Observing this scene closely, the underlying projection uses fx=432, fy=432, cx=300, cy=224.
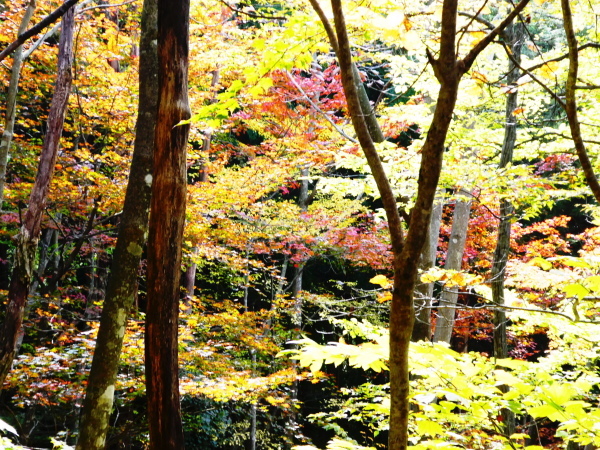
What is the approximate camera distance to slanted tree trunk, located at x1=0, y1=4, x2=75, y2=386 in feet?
14.9

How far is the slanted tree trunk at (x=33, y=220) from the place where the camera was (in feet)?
14.9

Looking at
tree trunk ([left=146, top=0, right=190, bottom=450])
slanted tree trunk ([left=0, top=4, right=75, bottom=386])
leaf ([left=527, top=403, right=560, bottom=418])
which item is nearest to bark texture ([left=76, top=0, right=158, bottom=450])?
tree trunk ([left=146, top=0, right=190, bottom=450])

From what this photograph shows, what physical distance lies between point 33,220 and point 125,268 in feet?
7.77

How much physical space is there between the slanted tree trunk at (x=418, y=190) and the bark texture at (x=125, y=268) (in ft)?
6.42

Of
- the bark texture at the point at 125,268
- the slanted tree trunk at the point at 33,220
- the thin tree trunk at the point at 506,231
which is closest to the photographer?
the bark texture at the point at 125,268

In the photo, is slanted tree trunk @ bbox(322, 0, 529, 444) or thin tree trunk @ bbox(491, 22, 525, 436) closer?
slanted tree trunk @ bbox(322, 0, 529, 444)

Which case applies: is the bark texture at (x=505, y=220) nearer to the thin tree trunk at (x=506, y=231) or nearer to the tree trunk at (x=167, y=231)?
the thin tree trunk at (x=506, y=231)

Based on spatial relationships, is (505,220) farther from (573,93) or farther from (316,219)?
(316,219)

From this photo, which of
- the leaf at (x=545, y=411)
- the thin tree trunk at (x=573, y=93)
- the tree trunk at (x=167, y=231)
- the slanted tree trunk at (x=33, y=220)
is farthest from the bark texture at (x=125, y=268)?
the leaf at (x=545, y=411)

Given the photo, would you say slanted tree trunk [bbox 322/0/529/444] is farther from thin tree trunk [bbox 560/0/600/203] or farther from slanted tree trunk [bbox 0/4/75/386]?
slanted tree trunk [bbox 0/4/75/386]

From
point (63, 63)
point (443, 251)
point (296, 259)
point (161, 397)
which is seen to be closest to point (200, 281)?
point (296, 259)

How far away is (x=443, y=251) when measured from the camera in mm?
11336

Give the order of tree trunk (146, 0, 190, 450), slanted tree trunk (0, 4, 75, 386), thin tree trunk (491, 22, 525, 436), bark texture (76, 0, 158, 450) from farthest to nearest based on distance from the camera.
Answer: slanted tree trunk (0, 4, 75, 386) < thin tree trunk (491, 22, 525, 436) < bark texture (76, 0, 158, 450) < tree trunk (146, 0, 190, 450)

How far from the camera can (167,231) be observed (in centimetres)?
239
